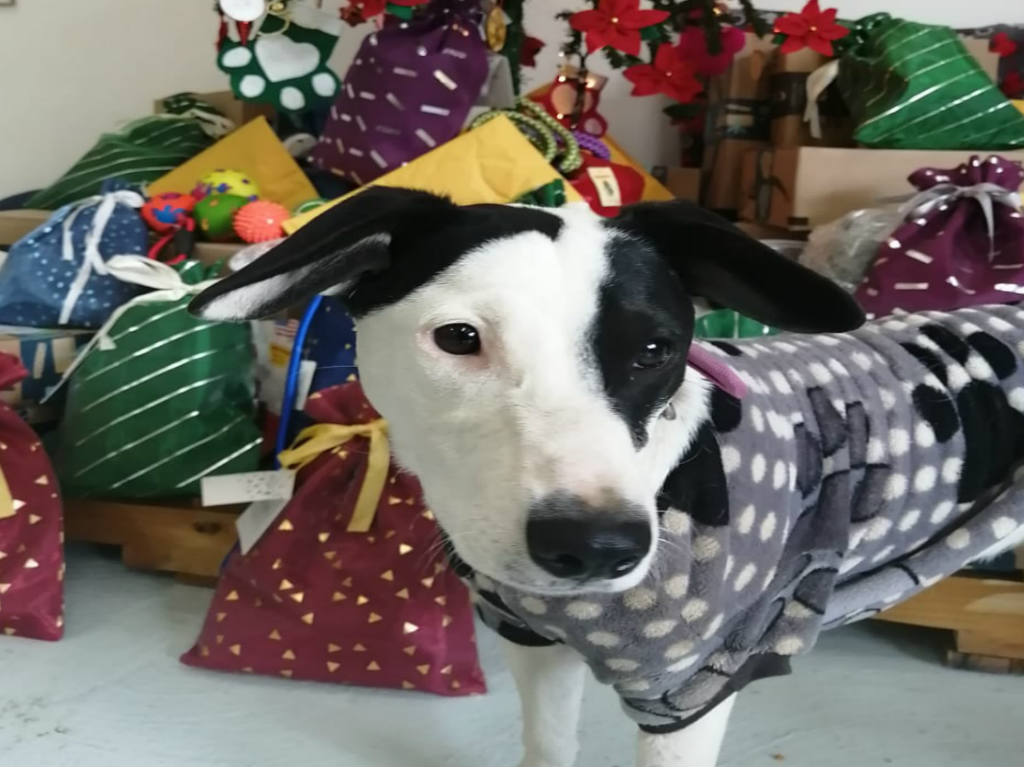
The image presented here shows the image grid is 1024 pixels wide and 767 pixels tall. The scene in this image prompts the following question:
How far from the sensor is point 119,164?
1.66 m

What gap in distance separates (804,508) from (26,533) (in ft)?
3.43

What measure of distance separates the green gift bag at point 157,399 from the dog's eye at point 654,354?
816 mm

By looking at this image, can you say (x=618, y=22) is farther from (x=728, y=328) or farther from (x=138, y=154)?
(x=138, y=154)

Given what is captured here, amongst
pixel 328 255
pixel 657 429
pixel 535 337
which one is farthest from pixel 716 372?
pixel 328 255

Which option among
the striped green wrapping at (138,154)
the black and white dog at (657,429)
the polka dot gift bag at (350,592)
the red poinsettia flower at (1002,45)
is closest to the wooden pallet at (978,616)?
the black and white dog at (657,429)

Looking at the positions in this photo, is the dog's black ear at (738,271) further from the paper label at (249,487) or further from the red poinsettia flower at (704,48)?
the red poinsettia flower at (704,48)

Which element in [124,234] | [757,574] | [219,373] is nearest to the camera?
[757,574]

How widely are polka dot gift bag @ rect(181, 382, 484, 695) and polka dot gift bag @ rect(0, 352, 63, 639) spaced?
237 millimetres

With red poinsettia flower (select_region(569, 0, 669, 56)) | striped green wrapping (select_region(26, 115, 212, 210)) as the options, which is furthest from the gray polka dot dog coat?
striped green wrapping (select_region(26, 115, 212, 210))

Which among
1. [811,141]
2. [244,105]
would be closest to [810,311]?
[811,141]

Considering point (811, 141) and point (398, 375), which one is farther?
point (811, 141)

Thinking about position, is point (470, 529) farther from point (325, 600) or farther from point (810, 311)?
point (325, 600)

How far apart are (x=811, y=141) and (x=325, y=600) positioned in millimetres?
1040

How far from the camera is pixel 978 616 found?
1176 mm
